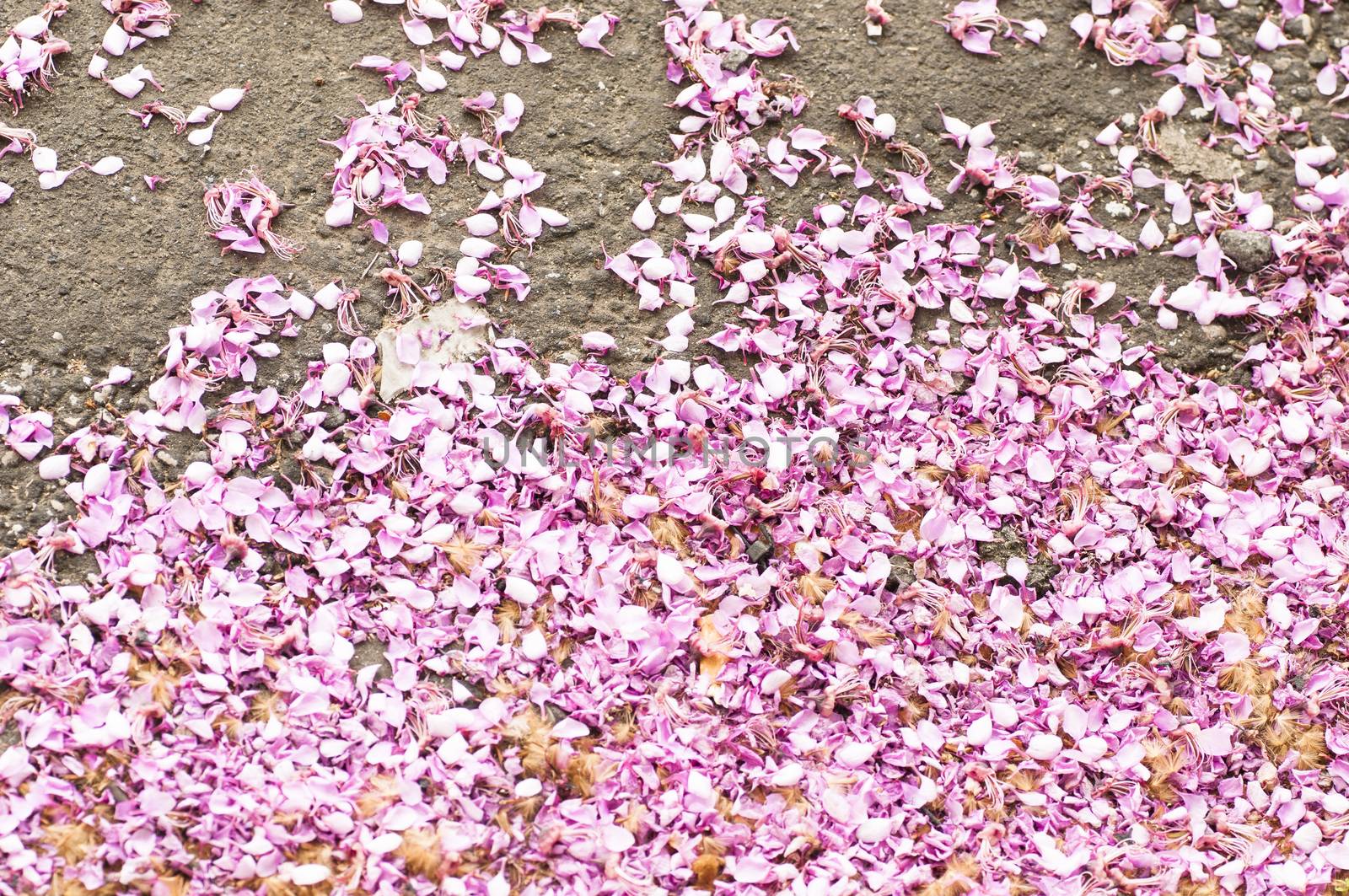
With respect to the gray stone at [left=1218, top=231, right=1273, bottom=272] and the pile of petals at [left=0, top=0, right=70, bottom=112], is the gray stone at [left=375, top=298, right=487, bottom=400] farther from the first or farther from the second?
the gray stone at [left=1218, top=231, right=1273, bottom=272]

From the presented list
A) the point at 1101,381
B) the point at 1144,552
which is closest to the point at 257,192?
the point at 1101,381

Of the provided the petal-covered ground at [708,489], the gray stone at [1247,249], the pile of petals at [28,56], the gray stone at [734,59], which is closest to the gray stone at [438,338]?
the petal-covered ground at [708,489]

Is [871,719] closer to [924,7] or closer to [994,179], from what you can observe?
[994,179]

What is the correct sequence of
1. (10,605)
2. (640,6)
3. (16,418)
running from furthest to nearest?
(640,6)
(16,418)
(10,605)

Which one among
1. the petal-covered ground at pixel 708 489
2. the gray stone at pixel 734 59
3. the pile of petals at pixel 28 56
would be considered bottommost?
the petal-covered ground at pixel 708 489

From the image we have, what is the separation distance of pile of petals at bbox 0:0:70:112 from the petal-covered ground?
1 centimetres

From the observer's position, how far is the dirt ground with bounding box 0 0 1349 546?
2547 millimetres

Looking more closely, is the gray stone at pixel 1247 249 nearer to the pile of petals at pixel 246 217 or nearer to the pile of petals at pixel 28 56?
the pile of petals at pixel 246 217

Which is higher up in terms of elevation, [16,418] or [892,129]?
[892,129]

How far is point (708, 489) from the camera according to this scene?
2428mm

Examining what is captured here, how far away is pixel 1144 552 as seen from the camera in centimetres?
249

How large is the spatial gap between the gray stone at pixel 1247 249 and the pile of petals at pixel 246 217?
2224 mm

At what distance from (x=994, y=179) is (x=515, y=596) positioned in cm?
153

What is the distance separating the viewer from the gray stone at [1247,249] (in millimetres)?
2725
